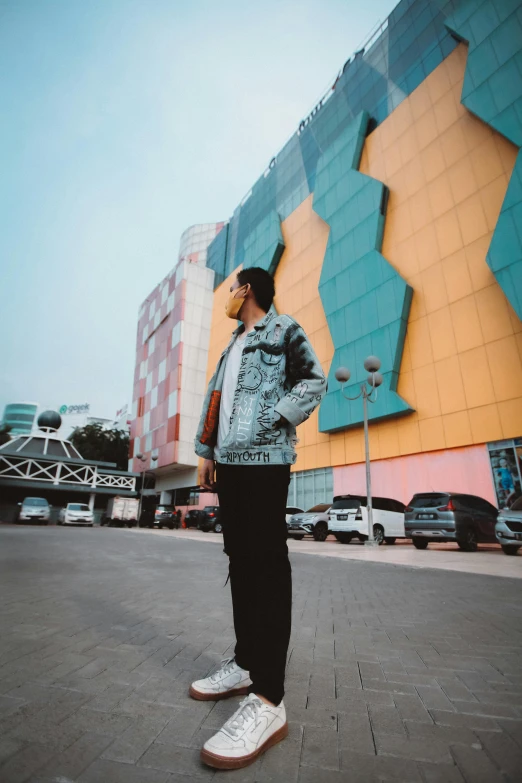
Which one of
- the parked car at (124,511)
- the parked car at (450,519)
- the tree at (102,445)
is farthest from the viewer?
the tree at (102,445)

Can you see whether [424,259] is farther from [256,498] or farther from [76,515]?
[76,515]

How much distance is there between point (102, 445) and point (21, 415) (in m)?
88.9

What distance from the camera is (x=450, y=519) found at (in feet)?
33.1

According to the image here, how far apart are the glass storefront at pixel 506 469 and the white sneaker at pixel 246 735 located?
52.5 feet

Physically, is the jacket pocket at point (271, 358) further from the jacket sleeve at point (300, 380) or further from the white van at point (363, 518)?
the white van at point (363, 518)

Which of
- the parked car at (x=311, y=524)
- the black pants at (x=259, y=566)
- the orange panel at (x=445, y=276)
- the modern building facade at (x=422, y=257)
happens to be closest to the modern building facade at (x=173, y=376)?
the modern building facade at (x=422, y=257)

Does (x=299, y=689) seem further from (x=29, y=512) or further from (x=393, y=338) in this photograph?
(x=29, y=512)

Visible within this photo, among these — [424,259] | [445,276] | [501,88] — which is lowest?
[445,276]

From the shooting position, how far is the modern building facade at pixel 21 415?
123m

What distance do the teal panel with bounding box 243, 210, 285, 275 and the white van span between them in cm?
1959

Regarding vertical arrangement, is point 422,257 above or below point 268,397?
above

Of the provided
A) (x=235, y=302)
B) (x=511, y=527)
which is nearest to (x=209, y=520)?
(x=511, y=527)

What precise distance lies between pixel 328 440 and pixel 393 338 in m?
6.87

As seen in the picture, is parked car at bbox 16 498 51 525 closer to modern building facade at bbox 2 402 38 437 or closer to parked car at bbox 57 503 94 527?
parked car at bbox 57 503 94 527
